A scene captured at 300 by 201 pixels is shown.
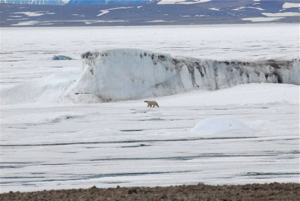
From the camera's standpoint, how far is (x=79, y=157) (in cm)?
834

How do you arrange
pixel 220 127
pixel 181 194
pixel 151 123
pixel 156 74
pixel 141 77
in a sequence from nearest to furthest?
1. pixel 181 194
2. pixel 220 127
3. pixel 151 123
4. pixel 141 77
5. pixel 156 74

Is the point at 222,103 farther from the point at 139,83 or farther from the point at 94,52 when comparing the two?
the point at 94,52

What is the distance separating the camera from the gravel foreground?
5375 mm

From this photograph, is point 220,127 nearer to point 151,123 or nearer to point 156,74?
point 151,123

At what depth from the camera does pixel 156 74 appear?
15.4 m

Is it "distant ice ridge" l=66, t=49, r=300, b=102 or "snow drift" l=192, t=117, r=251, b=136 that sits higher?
"snow drift" l=192, t=117, r=251, b=136

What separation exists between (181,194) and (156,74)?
9.98m

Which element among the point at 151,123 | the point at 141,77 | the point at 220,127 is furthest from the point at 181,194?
the point at 141,77

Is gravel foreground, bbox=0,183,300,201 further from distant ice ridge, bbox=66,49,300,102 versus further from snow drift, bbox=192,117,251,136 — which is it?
distant ice ridge, bbox=66,49,300,102

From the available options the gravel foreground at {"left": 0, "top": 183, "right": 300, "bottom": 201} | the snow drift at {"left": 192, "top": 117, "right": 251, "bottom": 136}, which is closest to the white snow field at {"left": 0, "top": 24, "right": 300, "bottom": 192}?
the snow drift at {"left": 192, "top": 117, "right": 251, "bottom": 136}

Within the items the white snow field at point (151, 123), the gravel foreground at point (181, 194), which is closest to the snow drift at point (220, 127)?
the white snow field at point (151, 123)

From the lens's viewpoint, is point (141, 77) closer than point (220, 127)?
No

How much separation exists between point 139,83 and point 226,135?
5.57 m

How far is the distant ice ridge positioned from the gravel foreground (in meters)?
8.76
